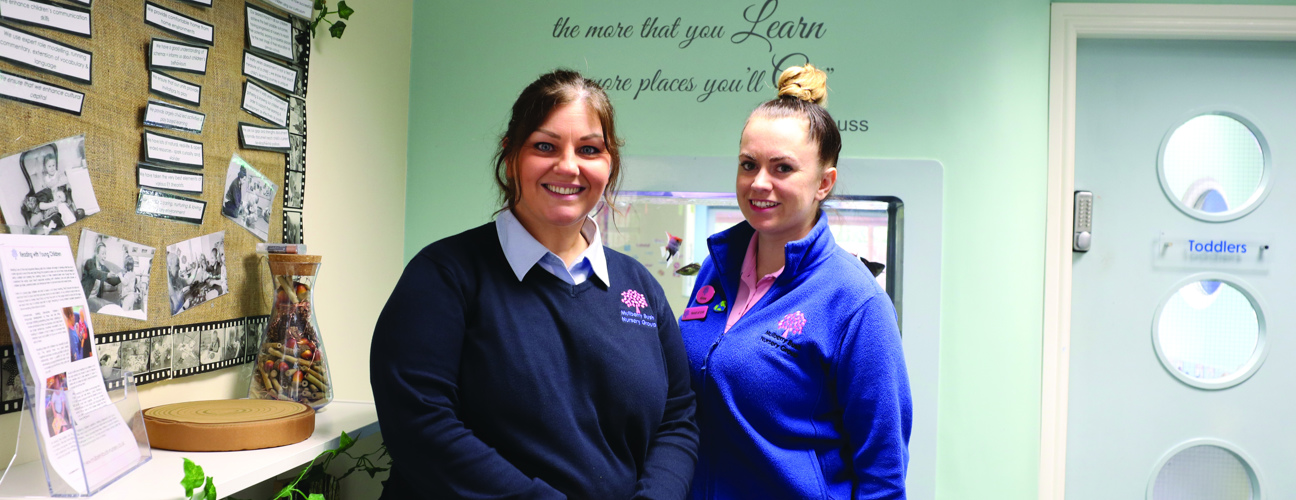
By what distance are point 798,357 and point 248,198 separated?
1.04m

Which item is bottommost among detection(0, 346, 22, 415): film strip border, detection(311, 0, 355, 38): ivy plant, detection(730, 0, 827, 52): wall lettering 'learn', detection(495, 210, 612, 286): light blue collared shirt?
detection(0, 346, 22, 415): film strip border

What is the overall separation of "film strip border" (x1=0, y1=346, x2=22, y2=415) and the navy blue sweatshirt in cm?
46

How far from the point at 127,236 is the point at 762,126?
3.33ft

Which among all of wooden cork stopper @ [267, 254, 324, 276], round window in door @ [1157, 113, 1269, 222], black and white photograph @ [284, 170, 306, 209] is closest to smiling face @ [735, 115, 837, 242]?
wooden cork stopper @ [267, 254, 324, 276]

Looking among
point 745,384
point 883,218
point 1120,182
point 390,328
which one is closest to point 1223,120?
point 1120,182

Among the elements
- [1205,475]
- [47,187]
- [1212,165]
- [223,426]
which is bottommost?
[1205,475]

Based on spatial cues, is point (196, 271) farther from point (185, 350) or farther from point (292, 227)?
point (292, 227)

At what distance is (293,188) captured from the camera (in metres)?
1.62

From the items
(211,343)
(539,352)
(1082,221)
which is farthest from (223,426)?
(1082,221)

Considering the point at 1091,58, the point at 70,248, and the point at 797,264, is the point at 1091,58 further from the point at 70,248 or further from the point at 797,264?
the point at 70,248

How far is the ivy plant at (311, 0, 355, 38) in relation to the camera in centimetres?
168

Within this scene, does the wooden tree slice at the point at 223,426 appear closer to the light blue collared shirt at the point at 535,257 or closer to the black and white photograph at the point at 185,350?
the black and white photograph at the point at 185,350

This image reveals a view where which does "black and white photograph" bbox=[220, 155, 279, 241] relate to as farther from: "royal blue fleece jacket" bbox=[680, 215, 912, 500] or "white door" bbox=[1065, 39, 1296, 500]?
"white door" bbox=[1065, 39, 1296, 500]

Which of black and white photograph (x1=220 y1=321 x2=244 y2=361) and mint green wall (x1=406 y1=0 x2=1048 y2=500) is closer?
black and white photograph (x1=220 y1=321 x2=244 y2=361)
